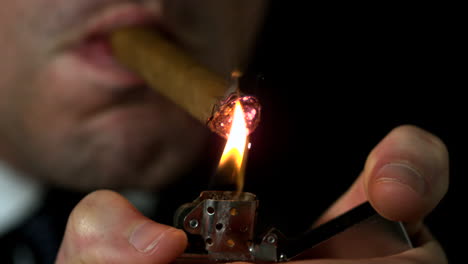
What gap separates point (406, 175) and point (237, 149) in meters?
0.21

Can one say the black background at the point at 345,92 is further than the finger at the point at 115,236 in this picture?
Yes

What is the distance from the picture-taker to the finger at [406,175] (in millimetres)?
524

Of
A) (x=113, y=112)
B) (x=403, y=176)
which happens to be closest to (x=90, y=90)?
(x=113, y=112)

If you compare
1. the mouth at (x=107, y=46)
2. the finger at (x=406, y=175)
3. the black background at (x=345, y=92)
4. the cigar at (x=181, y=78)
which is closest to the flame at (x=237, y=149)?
the cigar at (x=181, y=78)

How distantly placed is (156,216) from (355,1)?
94 cm

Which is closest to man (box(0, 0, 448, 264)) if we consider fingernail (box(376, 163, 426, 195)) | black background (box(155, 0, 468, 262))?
fingernail (box(376, 163, 426, 195))

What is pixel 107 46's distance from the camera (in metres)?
0.96

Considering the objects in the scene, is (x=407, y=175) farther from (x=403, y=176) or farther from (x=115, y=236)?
(x=115, y=236)

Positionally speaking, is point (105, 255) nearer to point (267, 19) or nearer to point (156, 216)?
point (156, 216)

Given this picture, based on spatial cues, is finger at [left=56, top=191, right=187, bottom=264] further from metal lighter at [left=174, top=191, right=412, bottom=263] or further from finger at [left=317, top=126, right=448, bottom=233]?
finger at [left=317, top=126, right=448, bottom=233]

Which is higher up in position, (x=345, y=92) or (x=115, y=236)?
(x=115, y=236)

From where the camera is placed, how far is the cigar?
48 centimetres

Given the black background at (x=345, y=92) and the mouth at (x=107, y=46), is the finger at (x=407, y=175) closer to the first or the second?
the mouth at (x=107, y=46)

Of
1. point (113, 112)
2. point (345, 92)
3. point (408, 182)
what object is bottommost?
point (345, 92)
